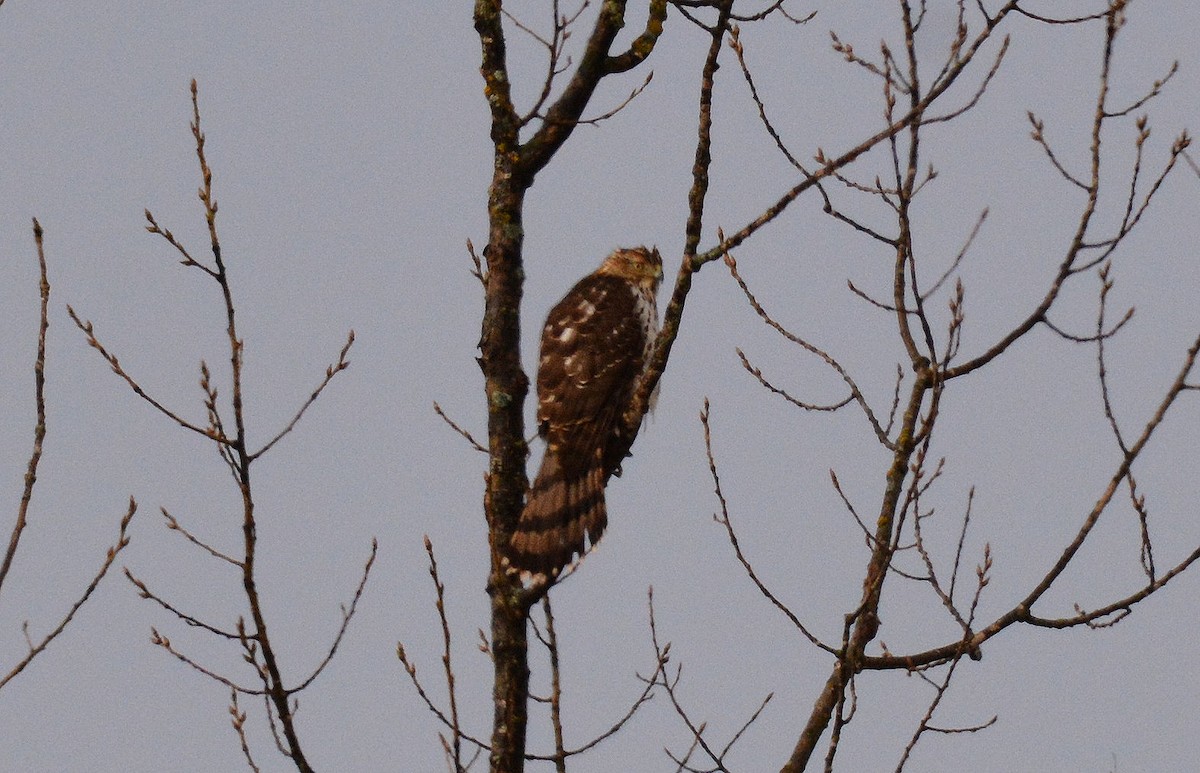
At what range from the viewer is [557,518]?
5.32 metres

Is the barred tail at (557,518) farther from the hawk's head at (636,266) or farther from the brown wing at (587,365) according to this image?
the hawk's head at (636,266)

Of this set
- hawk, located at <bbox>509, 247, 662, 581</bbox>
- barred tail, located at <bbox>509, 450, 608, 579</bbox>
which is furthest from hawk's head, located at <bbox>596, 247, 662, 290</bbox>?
barred tail, located at <bbox>509, 450, 608, 579</bbox>

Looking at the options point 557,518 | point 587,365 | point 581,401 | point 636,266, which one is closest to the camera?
point 557,518

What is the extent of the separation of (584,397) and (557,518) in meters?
0.88

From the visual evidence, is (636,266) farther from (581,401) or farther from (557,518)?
(557,518)

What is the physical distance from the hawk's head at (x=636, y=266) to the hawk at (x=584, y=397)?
13mm

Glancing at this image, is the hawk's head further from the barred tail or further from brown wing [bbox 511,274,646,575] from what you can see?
the barred tail

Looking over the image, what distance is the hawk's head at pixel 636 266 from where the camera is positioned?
7.01 m

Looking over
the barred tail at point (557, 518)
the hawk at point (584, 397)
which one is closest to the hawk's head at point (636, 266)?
the hawk at point (584, 397)

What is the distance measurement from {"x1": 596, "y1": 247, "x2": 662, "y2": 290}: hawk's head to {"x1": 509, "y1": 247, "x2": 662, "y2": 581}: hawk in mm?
13

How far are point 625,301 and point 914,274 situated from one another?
2.11m

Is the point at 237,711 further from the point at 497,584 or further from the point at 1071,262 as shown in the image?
the point at 1071,262

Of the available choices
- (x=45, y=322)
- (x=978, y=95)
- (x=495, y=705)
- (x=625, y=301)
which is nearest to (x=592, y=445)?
(x=625, y=301)

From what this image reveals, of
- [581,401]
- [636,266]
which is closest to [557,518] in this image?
[581,401]
